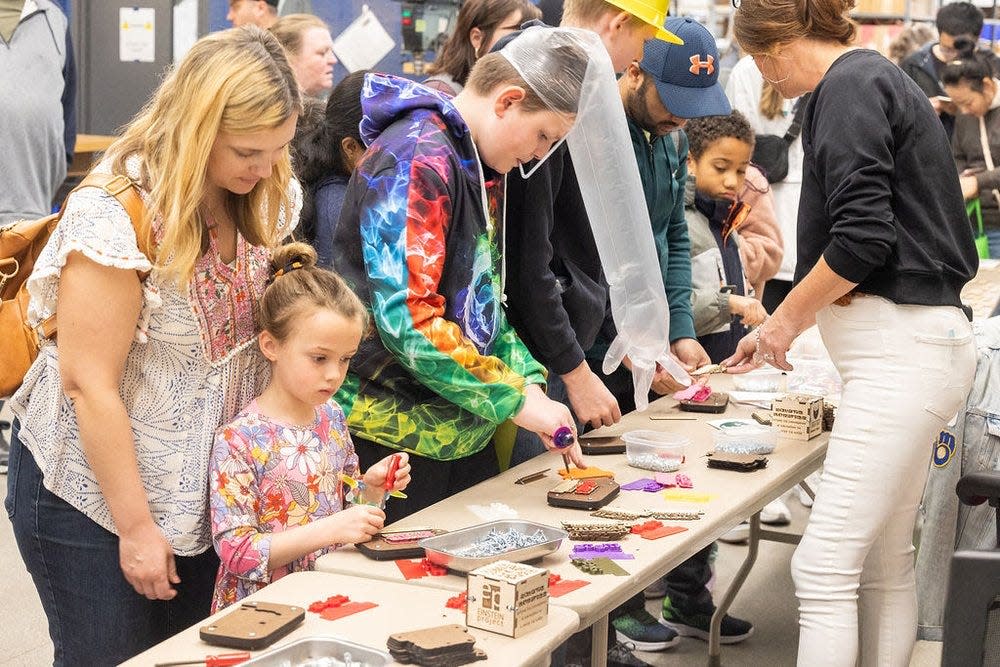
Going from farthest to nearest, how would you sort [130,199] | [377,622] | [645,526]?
[645,526] → [130,199] → [377,622]

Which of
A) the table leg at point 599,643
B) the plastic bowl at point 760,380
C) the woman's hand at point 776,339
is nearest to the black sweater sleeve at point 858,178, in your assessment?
the woman's hand at point 776,339

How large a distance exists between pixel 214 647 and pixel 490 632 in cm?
35

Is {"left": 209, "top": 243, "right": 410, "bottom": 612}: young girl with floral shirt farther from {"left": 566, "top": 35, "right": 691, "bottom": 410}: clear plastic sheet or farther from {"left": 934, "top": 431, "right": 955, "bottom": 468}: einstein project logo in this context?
{"left": 934, "top": 431, "right": 955, "bottom": 468}: einstein project logo

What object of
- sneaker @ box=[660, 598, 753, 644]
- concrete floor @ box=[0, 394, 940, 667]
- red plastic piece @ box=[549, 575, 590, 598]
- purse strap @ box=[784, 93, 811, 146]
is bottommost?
concrete floor @ box=[0, 394, 940, 667]

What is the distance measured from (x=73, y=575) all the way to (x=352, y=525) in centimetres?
42

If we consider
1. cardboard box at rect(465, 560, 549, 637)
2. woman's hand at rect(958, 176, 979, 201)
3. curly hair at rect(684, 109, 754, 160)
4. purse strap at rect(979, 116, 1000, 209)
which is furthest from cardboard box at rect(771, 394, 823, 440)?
purse strap at rect(979, 116, 1000, 209)

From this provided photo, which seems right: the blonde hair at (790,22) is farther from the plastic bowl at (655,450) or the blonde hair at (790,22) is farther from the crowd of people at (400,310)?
the plastic bowl at (655,450)

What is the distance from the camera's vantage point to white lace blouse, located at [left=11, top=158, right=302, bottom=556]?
5.61 feet

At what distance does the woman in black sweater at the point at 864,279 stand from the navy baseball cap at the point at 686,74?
0.38m

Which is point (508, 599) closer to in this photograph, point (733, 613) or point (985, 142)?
point (733, 613)

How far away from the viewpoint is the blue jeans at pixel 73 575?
1778 millimetres

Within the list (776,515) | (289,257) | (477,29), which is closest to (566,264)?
(289,257)

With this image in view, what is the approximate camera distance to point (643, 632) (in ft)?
10.7

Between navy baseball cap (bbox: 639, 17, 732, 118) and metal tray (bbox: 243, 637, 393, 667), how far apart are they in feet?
5.22
